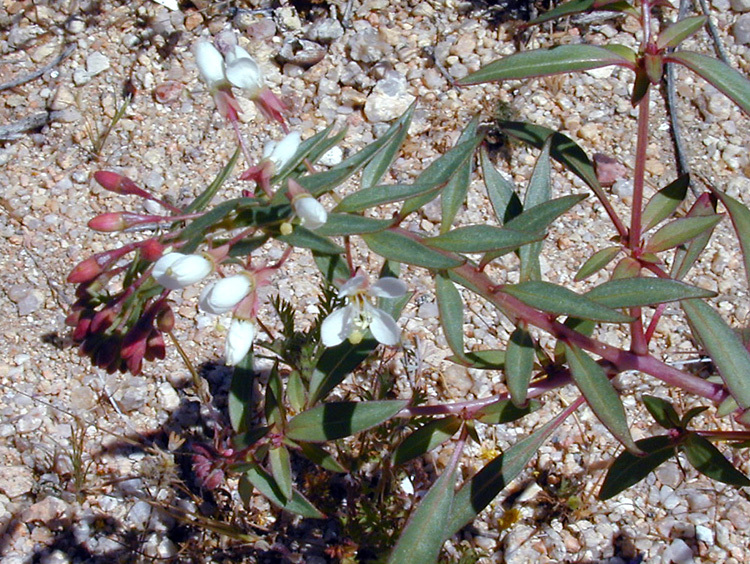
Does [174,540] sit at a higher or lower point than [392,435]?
lower

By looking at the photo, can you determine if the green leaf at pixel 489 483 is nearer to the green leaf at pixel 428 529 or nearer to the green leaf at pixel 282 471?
the green leaf at pixel 428 529

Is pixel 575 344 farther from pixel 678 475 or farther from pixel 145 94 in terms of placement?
pixel 145 94

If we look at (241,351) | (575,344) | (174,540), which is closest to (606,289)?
(575,344)

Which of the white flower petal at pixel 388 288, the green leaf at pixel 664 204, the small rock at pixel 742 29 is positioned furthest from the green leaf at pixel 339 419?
the small rock at pixel 742 29

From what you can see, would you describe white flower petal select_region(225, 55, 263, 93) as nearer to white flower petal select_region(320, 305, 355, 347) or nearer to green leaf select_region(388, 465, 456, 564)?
white flower petal select_region(320, 305, 355, 347)

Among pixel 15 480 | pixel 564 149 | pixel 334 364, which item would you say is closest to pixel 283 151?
pixel 334 364

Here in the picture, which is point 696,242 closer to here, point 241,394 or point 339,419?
point 339,419
